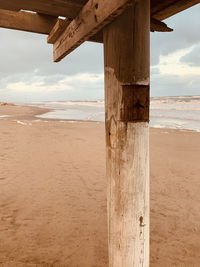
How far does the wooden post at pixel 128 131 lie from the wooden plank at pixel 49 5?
39cm

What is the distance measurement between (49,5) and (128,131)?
1.20 m

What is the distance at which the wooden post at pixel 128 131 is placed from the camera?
1337mm

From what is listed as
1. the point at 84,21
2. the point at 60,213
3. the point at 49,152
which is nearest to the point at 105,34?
the point at 84,21

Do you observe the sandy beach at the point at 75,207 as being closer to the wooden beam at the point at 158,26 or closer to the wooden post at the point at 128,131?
the wooden post at the point at 128,131

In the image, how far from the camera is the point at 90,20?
1419 mm

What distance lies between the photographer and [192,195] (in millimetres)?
4102

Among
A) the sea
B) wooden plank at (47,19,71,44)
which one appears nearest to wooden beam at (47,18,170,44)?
wooden plank at (47,19,71,44)

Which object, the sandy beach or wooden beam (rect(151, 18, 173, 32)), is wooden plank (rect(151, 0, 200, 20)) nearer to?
wooden beam (rect(151, 18, 173, 32))

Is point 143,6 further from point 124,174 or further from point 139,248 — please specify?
point 139,248

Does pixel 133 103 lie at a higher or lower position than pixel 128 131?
higher

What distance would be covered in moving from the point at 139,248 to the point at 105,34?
65.2 inches

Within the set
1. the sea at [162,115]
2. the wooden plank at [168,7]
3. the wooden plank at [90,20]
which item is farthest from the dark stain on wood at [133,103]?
the sea at [162,115]

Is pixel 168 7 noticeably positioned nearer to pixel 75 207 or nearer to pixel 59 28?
pixel 59 28

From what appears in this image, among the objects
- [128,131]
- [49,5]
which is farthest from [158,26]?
[128,131]
